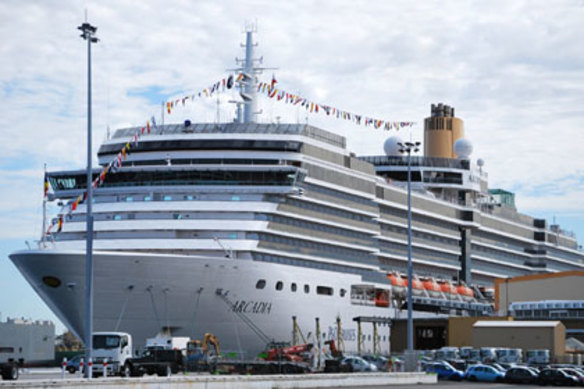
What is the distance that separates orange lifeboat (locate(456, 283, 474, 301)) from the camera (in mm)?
84062

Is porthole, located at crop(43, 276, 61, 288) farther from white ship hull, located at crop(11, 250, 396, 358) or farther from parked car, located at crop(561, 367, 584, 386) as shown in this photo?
parked car, located at crop(561, 367, 584, 386)

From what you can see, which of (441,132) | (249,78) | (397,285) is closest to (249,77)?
(249,78)

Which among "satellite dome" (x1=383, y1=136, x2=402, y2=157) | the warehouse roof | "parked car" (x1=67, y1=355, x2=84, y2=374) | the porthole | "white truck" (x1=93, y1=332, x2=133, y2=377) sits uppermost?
"satellite dome" (x1=383, y1=136, x2=402, y2=157)

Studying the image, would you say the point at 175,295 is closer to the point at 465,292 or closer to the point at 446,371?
the point at 446,371

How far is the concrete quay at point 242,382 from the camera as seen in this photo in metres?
27.4

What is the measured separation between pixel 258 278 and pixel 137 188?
8660 millimetres

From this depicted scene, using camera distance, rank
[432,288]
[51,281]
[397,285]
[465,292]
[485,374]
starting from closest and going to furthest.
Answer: [485,374] → [51,281] → [397,285] → [432,288] → [465,292]

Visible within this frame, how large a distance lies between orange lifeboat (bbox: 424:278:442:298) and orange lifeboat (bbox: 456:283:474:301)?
375 centimetres

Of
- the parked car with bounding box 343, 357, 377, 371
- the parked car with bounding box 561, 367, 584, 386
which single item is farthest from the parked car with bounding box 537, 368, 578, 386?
the parked car with bounding box 343, 357, 377, 371

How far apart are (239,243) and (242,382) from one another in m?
20.7

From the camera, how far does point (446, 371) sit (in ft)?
169

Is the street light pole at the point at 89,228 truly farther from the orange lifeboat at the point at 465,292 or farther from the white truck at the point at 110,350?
the orange lifeboat at the point at 465,292

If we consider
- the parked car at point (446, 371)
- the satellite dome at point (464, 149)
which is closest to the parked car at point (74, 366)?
the parked car at point (446, 371)

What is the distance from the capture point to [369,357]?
56031 mm
